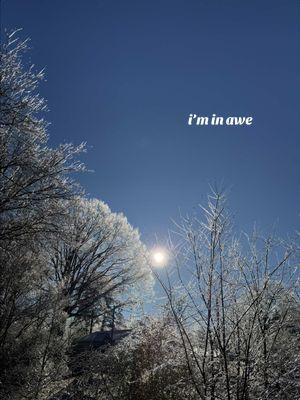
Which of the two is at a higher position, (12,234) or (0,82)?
(0,82)

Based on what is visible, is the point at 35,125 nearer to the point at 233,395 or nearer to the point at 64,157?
the point at 64,157

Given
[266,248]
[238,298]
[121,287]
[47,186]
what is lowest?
[238,298]

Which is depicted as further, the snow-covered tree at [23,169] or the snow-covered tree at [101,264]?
the snow-covered tree at [101,264]

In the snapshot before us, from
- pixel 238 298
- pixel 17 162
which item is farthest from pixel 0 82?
pixel 238 298

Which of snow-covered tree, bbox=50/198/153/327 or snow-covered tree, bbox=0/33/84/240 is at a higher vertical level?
snow-covered tree, bbox=50/198/153/327

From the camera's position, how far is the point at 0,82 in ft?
26.7

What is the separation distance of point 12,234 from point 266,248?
6.10 m

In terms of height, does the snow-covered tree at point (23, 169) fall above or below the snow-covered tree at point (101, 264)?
below

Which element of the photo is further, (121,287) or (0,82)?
(121,287)

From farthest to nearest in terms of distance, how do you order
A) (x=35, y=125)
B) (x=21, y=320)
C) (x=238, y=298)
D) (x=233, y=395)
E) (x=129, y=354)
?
(x=21, y=320)
(x=35, y=125)
(x=129, y=354)
(x=238, y=298)
(x=233, y=395)

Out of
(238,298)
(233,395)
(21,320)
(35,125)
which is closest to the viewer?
(233,395)

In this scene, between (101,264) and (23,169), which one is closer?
(23,169)

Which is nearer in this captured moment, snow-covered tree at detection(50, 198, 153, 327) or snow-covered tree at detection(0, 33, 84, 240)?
snow-covered tree at detection(0, 33, 84, 240)

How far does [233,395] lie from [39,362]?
7499 mm
